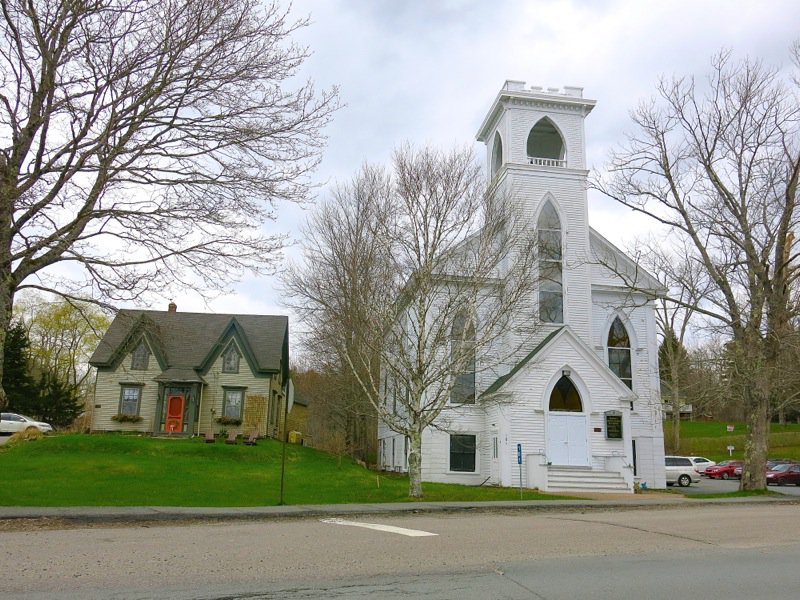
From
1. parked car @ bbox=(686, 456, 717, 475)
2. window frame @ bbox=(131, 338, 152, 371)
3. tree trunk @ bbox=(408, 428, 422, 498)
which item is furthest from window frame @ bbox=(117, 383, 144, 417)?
parked car @ bbox=(686, 456, 717, 475)

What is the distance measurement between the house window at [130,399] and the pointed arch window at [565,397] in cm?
2062

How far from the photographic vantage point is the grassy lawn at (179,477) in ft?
56.6

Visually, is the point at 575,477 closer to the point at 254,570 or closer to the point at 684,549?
the point at 684,549

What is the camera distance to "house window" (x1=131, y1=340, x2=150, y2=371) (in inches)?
1373

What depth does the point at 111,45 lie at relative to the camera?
12750 mm

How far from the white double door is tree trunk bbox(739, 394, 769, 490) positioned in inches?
225

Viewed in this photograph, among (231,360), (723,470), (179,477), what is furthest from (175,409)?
(723,470)

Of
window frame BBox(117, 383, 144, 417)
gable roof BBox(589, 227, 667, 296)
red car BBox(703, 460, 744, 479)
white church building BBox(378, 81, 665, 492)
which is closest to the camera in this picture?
white church building BBox(378, 81, 665, 492)

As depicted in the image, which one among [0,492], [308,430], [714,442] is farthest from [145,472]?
[714,442]

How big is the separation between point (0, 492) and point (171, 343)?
20.3 metres

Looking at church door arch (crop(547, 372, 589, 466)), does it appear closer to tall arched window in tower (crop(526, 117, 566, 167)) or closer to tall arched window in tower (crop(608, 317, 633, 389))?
tall arched window in tower (crop(608, 317, 633, 389))

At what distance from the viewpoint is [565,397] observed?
27016 millimetres

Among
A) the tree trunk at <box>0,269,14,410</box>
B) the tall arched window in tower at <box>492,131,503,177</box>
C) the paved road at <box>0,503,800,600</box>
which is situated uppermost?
the tall arched window in tower at <box>492,131,503,177</box>

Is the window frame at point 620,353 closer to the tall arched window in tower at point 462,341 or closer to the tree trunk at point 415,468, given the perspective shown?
the tall arched window in tower at point 462,341
